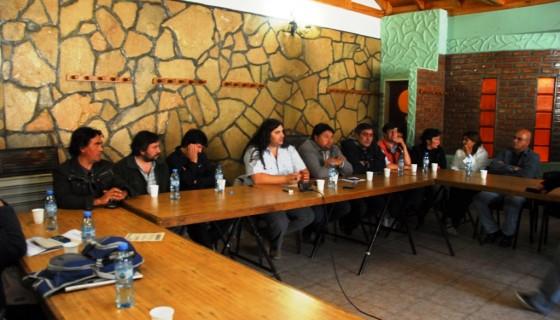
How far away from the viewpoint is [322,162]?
453cm

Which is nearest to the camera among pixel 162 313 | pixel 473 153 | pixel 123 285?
pixel 162 313

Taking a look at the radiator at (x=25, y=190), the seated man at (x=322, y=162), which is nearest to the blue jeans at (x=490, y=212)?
the seated man at (x=322, y=162)

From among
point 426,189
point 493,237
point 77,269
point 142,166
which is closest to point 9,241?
point 77,269

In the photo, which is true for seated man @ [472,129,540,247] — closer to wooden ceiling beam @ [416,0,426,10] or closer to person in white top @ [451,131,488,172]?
person in white top @ [451,131,488,172]

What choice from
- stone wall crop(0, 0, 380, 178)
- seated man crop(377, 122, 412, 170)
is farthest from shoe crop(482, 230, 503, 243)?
stone wall crop(0, 0, 380, 178)

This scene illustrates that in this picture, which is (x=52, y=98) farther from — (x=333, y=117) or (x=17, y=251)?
(x=333, y=117)

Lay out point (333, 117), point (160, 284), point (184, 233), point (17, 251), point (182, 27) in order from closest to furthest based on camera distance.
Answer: point (160, 284), point (17, 251), point (184, 233), point (182, 27), point (333, 117)

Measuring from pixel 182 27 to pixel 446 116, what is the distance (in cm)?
429

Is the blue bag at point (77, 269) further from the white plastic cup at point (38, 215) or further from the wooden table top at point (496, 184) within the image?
the wooden table top at point (496, 184)

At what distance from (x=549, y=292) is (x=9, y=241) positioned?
3.10 m

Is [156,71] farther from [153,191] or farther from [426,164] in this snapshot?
[426,164]

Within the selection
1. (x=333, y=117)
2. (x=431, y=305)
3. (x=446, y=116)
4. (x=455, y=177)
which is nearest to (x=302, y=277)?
(x=431, y=305)

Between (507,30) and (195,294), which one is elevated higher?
(507,30)

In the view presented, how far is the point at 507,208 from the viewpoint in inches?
175
